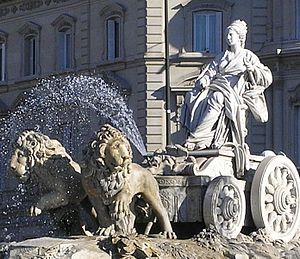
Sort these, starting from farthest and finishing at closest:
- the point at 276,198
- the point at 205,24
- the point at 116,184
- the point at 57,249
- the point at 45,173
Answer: the point at 205,24, the point at 276,198, the point at 45,173, the point at 116,184, the point at 57,249

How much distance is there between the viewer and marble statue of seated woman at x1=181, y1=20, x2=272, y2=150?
13.9m

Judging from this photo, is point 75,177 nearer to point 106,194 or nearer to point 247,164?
point 106,194

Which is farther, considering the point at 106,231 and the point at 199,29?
the point at 199,29

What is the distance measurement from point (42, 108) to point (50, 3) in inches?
409

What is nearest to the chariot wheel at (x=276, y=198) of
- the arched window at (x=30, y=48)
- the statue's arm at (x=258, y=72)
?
the statue's arm at (x=258, y=72)

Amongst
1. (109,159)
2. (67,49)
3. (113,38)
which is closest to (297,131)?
(113,38)

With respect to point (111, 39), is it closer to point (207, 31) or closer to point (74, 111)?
point (207, 31)

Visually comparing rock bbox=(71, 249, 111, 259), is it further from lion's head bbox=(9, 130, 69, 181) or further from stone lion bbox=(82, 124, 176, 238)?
lion's head bbox=(9, 130, 69, 181)

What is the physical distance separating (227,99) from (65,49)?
117ft

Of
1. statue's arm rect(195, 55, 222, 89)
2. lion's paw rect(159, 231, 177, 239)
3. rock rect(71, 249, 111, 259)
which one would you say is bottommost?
rock rect(71, 249, 111, 259)

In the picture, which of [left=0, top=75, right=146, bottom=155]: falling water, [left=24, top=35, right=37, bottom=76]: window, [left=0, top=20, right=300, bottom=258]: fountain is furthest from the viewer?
[left=24, top=35, right=37, bottom=76]: window

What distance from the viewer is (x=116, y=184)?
39.1ft

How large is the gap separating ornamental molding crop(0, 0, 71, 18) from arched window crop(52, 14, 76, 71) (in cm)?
84


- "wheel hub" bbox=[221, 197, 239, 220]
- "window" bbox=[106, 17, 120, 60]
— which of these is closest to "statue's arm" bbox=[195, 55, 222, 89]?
"wheel hub" bbox=[221, 197, 239, 220]
